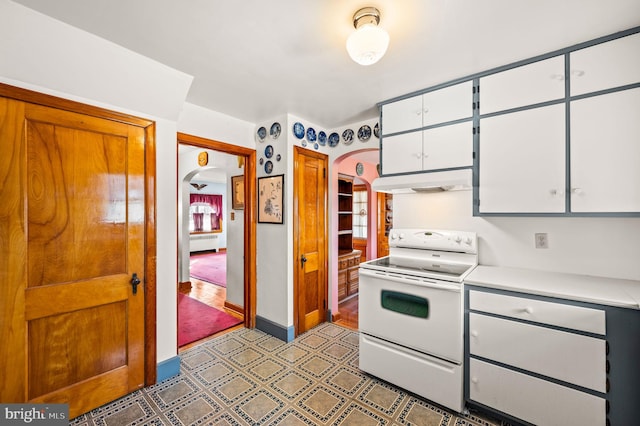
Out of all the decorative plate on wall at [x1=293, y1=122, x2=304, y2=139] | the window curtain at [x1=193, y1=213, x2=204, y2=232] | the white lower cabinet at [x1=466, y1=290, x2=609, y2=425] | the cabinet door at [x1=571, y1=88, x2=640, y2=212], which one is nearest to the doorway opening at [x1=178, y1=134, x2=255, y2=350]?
the decorative plate on wall at [x1=293, y1=122, x2=304, y2=139]

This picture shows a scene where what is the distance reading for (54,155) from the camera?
1777 millimetres

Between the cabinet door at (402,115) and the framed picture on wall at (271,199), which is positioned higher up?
the cabinet door at (402,115)

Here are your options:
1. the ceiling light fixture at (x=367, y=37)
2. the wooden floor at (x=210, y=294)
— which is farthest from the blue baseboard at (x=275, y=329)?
the ceiling light fixture at (x=367, y=37)

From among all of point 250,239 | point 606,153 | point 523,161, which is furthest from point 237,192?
point 606,153

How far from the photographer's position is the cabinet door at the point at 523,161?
72.7 inches

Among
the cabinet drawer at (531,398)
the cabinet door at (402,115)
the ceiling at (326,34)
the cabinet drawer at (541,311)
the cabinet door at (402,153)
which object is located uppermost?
the ceiling at (326,34)

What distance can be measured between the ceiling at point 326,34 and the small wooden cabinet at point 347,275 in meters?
2.69

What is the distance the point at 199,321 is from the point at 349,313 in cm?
197

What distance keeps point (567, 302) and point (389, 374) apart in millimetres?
1291

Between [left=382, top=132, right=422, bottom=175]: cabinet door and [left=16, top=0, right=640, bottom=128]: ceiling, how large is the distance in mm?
420

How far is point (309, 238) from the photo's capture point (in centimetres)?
326

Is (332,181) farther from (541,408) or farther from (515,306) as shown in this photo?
(541,408)

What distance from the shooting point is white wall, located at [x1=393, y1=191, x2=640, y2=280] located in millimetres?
1878

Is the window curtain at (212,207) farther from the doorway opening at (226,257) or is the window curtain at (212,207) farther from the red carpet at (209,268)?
the doorway opening at (226,257)
